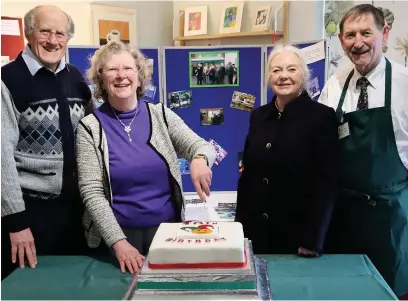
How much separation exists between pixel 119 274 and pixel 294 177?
64 centimetres

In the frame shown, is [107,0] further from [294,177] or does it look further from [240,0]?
[294,177]

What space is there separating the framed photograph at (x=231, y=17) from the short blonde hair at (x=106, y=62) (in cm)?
261

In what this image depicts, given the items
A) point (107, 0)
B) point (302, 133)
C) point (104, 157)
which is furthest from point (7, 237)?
point (107, 0)

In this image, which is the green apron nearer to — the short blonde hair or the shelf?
the short blonde hair

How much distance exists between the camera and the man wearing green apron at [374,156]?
1.48m

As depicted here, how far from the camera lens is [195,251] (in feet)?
3.10

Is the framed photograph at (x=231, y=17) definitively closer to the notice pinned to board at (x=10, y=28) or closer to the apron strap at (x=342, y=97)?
the notice pinned to board at (x=10, y=28)

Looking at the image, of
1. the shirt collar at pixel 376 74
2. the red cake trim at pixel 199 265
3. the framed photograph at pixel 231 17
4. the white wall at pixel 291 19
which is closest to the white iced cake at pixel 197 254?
the red cake trim at pixel 199 265

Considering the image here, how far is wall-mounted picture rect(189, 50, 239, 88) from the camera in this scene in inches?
104

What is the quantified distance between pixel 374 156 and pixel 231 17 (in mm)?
2797

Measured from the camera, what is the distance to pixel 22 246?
4.22ft

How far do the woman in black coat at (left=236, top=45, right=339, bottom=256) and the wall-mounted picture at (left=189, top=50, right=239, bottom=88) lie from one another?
1.07m

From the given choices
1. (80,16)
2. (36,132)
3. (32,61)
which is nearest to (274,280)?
(36,132)

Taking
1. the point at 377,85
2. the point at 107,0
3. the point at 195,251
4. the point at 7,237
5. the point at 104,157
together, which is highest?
the point at 107,0
